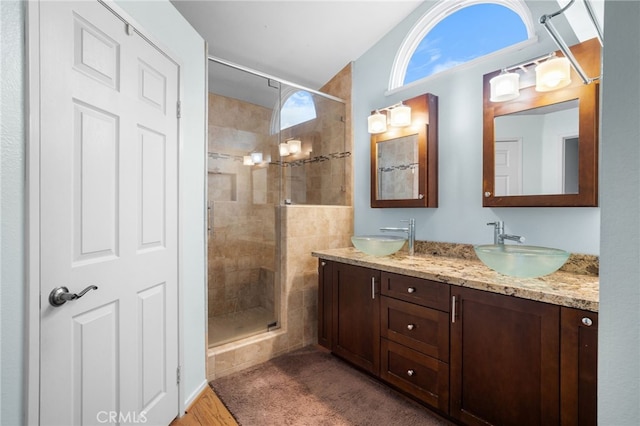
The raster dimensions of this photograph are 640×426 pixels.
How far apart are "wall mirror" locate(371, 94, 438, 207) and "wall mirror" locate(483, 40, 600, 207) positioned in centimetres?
41

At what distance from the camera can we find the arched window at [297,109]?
301 centimetres

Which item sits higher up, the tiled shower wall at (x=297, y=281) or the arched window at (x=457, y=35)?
the arched window at (x=457, y=35)

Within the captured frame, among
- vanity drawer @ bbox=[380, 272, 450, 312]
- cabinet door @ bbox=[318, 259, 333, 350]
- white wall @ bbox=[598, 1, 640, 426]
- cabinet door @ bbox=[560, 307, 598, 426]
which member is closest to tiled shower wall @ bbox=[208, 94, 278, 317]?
cabinet door @ bbox=[318, 259, 333, 350]

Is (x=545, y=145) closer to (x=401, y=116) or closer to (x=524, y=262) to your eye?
(x=524, y=262)

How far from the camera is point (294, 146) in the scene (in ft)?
10.3

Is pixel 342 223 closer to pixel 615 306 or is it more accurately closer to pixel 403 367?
pixel 403 367

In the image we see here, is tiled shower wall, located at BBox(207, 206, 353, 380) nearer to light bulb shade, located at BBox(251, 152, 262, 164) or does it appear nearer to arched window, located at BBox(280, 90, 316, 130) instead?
light bulb shade, located at BBox(251, 152, 262, 164)

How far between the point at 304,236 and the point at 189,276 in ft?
3.47

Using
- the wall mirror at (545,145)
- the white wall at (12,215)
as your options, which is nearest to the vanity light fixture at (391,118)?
the wall mirror at (545,145)

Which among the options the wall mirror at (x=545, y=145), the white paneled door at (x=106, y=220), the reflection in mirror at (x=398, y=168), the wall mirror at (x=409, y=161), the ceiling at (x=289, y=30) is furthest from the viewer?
the reflection in mirror at (x=398, y=168)

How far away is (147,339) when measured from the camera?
1.60 m

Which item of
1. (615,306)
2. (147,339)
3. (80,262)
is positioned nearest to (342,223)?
(147,339)

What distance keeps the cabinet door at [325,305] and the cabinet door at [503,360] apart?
1.04 meters

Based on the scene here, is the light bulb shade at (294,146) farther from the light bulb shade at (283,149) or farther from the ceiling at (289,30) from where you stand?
the ceiling at (289,30)
